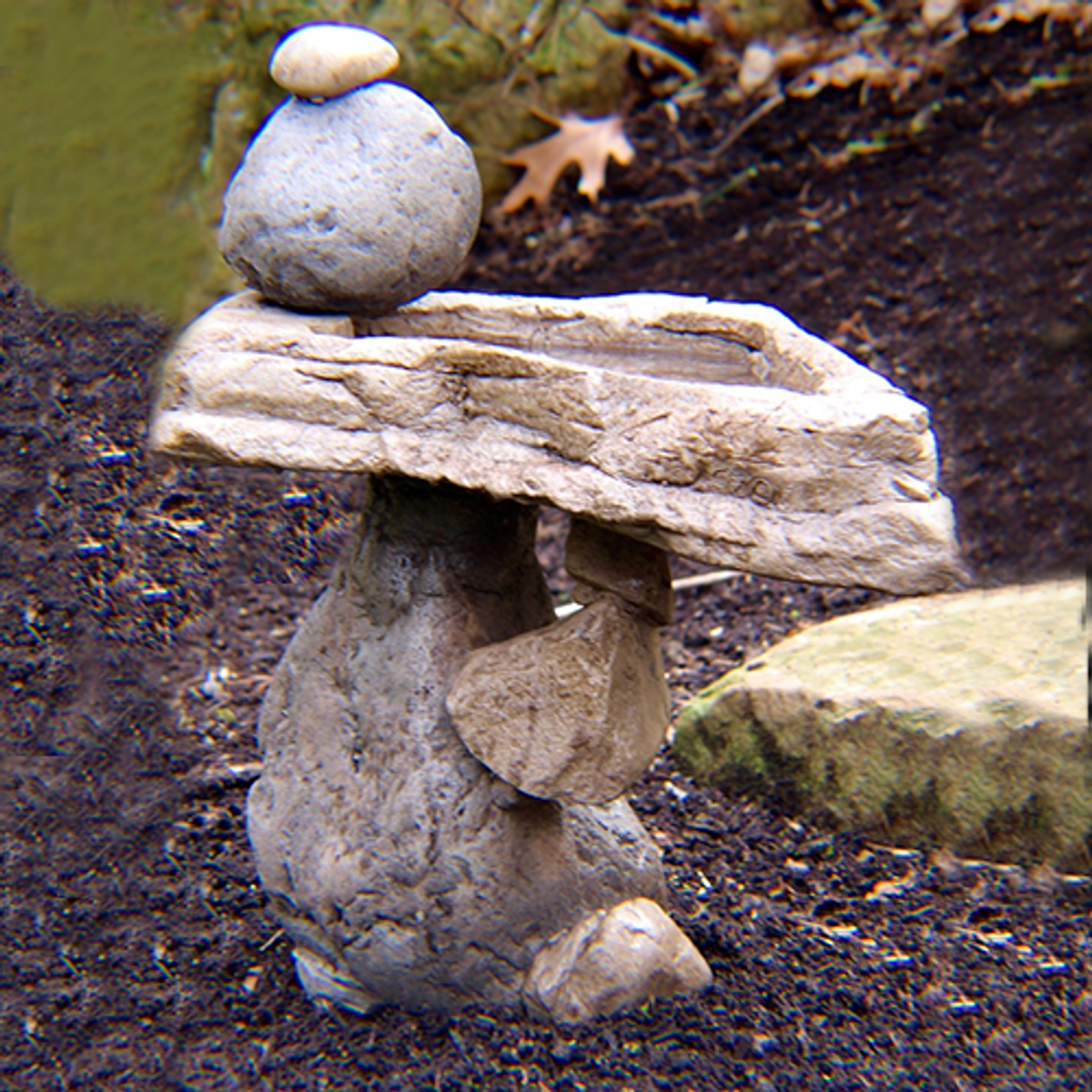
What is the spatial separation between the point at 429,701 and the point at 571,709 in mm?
281

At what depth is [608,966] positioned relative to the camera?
239 centimetres

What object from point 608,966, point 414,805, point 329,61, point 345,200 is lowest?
point 608,966

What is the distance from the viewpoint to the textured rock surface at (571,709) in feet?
7.46

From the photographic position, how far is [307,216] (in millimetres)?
2332

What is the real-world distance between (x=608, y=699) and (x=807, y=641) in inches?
58.1

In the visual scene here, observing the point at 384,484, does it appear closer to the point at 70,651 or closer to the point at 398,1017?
the point at 398,1017

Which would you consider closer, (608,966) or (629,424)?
(629,424)

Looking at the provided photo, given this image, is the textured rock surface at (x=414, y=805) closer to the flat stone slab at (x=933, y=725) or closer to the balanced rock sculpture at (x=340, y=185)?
Result: the balanced rock sculpture at (x=340, y=185)

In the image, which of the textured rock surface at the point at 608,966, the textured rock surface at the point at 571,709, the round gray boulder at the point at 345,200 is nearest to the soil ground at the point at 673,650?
the textured rock surface at the point at 608,966

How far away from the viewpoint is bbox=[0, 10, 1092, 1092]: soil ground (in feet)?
7.96

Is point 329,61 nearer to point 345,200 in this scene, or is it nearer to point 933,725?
point 345,200

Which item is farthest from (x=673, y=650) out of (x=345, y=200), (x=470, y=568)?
(x=345, y=200)

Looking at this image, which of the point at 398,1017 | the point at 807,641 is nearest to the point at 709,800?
the point at 807,641

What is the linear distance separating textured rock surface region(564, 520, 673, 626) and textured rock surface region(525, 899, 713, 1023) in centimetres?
54
